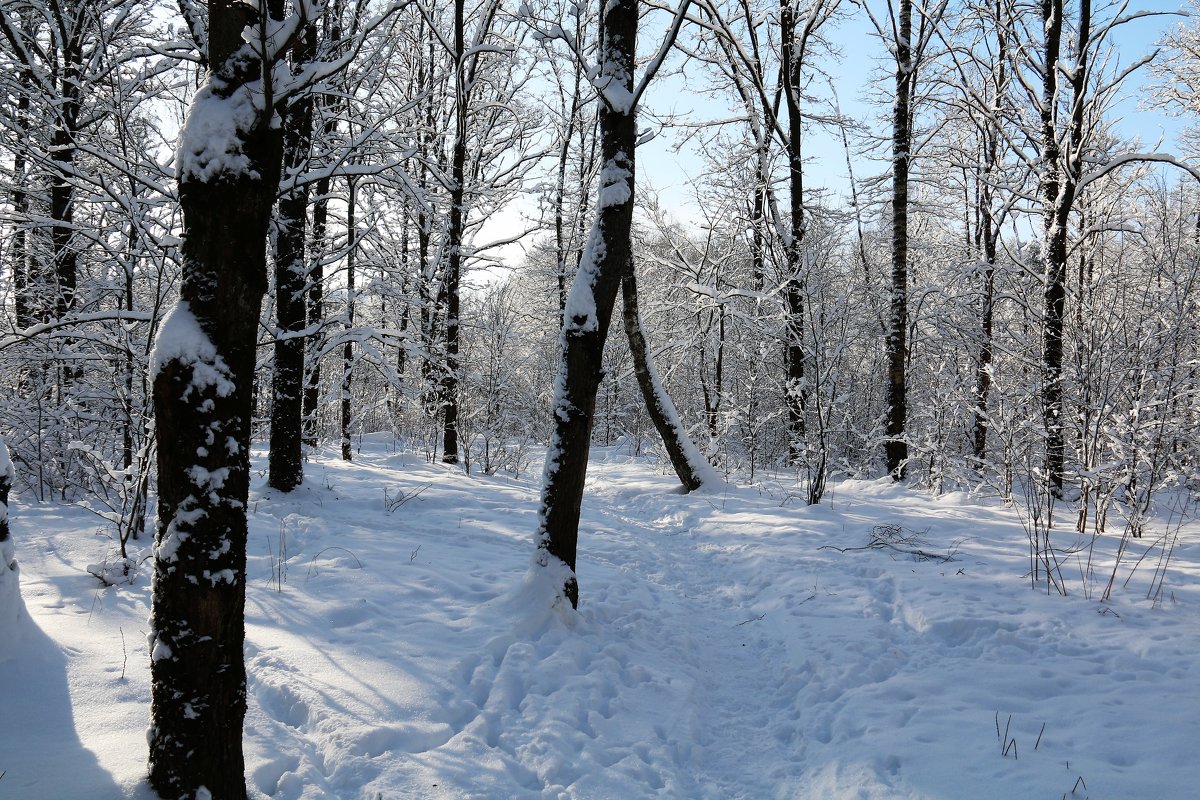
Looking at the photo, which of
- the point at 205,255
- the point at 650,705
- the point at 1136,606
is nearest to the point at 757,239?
the point at 1136,606

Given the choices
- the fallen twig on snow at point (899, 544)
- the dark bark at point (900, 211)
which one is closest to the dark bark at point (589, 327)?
the fallen twig on snow at point (899, 544)

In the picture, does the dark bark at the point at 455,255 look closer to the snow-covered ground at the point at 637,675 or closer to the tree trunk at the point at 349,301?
the tree trunk at the point at 349,301

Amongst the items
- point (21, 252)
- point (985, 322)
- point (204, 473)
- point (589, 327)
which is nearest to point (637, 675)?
point (589, 327)

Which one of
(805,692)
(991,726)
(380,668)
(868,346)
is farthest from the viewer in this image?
(868,346)

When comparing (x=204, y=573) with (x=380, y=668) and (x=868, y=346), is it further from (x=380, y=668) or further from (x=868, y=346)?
(x=868, y=346)

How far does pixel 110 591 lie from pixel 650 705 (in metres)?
3.66

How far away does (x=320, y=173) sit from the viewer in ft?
17.4

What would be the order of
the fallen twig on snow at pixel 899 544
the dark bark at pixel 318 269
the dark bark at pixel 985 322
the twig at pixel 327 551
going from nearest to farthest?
the twig at pixel 327 551 < the fallen twig on snow at pixel 899 544 < the dark bark at pixel 318 269 < the dark bark at pixel 985 322

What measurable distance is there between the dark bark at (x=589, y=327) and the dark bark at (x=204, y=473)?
102 inches

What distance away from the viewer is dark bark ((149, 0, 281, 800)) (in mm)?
2068

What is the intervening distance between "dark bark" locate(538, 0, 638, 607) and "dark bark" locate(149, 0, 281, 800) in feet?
8.51

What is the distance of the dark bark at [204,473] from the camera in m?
2.07

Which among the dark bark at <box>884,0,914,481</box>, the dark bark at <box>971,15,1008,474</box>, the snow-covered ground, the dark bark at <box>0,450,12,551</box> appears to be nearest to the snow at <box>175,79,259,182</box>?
the dark bark at <box>0,450,12,551</box>

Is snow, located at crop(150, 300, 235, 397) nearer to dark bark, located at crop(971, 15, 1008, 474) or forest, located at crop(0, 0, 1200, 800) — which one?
forest, located at crop(0, 0, 1200, 800)
